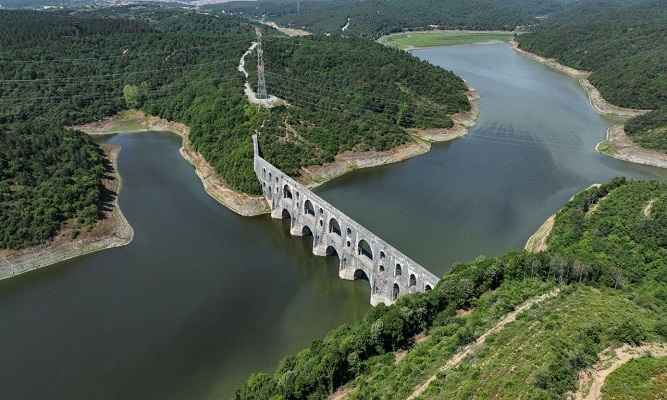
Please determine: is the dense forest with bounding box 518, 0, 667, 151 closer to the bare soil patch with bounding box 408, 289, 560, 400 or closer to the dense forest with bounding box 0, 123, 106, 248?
the bare soil patch with bounding box 408, 289, 560, 400

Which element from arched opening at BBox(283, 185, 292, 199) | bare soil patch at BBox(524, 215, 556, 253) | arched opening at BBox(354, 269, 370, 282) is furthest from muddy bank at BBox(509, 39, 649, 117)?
arched opening at BBox(354, 269, 370, 282)

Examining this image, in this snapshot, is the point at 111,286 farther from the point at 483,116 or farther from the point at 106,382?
the point at 483,116

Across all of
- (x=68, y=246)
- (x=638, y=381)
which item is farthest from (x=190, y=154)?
(x=638, y=381)

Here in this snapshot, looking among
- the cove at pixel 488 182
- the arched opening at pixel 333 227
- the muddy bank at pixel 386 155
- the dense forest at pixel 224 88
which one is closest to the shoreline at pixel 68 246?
the dense forest at pixel 224 88

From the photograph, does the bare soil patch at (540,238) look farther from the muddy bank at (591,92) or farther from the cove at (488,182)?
the muddy bank at (591,92)

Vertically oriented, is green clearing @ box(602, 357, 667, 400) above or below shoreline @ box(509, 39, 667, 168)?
above

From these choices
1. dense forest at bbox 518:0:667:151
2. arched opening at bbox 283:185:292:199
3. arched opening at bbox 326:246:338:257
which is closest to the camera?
arched opening at bbox 326:246:338:257

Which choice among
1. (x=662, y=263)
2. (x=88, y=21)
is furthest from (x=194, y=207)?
(x=88, y=21)
